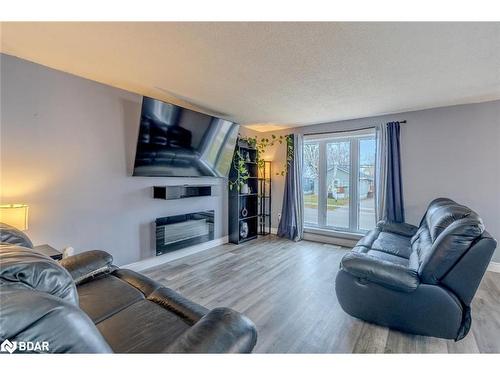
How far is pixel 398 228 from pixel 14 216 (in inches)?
165

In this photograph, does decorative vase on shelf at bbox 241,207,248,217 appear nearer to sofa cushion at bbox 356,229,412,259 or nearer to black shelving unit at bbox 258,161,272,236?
black shelving unit at bbox 258,161,272,236

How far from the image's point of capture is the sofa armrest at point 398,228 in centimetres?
326

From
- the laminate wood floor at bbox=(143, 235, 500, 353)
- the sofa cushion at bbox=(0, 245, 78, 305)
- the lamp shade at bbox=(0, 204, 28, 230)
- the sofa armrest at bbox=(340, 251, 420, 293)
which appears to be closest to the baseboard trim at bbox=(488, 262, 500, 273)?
the laminate wood floor at bbox=(143, 235, 500, 353)

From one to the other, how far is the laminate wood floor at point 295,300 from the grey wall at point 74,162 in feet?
2.62

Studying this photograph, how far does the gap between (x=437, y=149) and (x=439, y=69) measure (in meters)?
1.66

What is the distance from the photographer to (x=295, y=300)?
2.45 meters

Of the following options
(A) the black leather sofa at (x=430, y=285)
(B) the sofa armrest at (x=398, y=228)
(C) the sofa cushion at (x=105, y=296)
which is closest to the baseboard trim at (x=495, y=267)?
(B) the sofa armrest at (x=398, y=228)

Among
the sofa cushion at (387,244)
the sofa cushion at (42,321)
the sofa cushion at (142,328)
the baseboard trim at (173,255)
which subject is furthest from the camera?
the baseboard trim at (173,255)

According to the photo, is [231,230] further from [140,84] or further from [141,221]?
[140,84]

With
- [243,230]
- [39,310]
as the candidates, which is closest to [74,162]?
[39,310]

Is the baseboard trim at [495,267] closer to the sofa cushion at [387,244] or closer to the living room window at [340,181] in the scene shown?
the sofa cushion at [387,244]

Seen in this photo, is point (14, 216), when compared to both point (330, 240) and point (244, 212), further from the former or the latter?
point (330, 240)

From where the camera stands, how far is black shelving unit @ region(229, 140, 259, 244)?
4.48 m

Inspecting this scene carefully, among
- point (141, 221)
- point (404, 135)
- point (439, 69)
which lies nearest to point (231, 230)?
point (141, 221)
